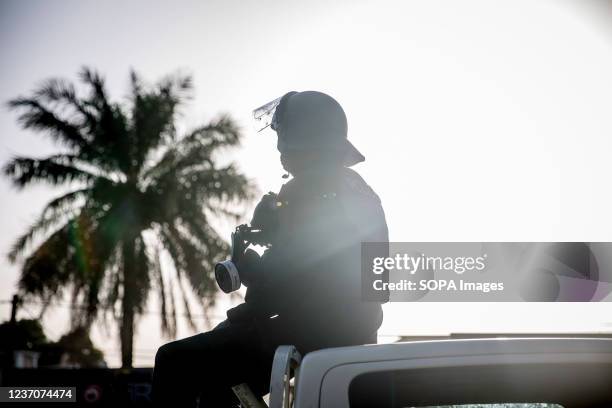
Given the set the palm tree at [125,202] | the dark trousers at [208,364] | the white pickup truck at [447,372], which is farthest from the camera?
the palm tree at [125,202]

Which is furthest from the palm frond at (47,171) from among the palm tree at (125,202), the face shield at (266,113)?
the face shield at (266,113)

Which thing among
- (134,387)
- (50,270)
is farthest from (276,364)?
(50,270)

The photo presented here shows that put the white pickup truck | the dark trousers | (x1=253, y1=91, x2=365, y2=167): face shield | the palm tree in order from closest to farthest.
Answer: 1. the white pickup truck
2. the dark trousers
3. (x1=253, y1=91, x2=365, y2=167): face shield
4. the palm tree

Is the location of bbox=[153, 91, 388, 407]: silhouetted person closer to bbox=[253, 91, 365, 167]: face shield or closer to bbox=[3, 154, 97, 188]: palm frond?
bbox=[253, 91, 365, 167]: face shield

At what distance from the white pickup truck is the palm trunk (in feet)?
50.0

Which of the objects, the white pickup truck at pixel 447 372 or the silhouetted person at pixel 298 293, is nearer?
the white pickup truck at pixel 447 372

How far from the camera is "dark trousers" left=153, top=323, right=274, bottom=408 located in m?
1.95

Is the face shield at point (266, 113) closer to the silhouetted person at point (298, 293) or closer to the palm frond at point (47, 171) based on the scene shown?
the silhouetted person at point (298, 293)

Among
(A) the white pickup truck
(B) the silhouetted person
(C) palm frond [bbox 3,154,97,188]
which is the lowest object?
(A) the white pickup truck

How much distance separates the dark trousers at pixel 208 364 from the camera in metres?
1.95

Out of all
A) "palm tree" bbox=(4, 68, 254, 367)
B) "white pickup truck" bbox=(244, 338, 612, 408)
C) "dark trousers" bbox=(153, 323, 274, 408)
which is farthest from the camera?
"palm tree" bbox=(4, 68, 254, 367)

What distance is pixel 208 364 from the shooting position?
196cm

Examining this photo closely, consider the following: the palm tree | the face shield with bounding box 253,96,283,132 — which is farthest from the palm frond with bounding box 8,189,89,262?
the face shield with bounding box 253,96,283,132

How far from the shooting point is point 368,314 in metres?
2.16
